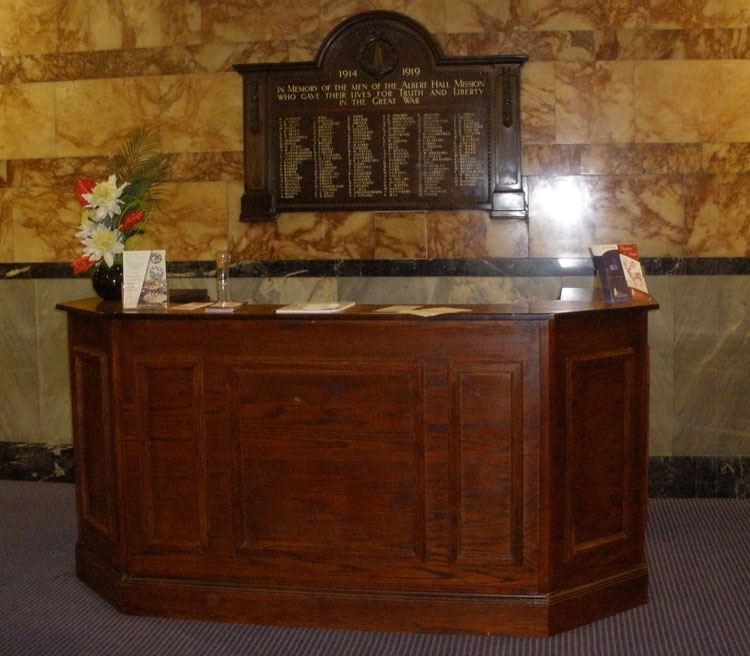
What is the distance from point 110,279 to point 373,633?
183 centimetres

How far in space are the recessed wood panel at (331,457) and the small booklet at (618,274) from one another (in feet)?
2.87

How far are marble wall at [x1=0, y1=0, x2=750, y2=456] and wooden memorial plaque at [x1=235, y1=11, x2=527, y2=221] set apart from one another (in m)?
0.09

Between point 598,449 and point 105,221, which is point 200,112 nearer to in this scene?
point 105,221

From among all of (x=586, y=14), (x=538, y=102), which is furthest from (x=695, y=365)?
(x=586, y=14)

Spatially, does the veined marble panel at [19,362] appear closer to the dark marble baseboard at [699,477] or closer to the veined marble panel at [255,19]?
the veined marble panel at [255,19]

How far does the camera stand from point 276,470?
3.54 metres

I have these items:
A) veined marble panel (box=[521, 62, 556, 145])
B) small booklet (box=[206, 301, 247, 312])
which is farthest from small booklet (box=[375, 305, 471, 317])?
veined marble panel (box=[521, 62, 556, 145])

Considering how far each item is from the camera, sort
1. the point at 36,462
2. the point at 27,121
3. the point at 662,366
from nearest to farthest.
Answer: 1. the point at 662,366
2. the point at 27,121
3. the point at 36,462

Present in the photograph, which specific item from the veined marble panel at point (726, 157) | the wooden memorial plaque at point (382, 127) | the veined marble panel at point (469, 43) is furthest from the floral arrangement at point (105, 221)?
the veined marble panel at point (726, 157)

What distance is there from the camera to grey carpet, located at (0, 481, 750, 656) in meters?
3.32

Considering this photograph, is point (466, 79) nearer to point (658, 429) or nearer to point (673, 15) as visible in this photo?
point (673, 15)

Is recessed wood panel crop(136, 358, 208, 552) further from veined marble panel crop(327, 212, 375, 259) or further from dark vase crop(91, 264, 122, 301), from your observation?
veined marble panel crop(327, 212, 375, 259)

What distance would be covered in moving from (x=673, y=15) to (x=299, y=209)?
2253 millimetres

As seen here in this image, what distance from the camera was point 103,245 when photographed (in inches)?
158
